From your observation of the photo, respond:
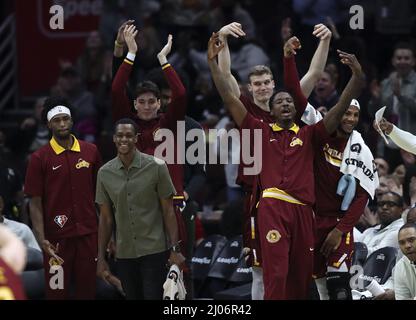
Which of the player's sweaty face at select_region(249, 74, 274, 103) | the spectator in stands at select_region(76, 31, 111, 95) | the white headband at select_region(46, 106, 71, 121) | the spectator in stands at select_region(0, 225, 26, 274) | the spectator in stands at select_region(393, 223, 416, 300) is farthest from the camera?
the spectator in stands at select_region(76, 31, 111, 95)

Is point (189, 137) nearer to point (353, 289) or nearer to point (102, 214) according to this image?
point (102, 214)

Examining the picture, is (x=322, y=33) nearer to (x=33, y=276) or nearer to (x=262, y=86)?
(x=262, y=86)

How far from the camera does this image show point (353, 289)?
11.9 meters

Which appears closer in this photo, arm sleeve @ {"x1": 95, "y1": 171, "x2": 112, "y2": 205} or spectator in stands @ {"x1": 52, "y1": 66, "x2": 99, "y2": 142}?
arm sleeve @ {"x1": 95, "y1": 171, "x2": 112, "y2": 205}

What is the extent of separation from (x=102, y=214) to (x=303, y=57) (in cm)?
553

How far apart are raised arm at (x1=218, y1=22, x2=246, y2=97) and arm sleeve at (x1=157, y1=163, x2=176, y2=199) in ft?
2.89

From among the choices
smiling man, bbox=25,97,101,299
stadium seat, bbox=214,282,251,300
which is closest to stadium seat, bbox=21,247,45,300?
smiling man, bbox=25,97,101,299

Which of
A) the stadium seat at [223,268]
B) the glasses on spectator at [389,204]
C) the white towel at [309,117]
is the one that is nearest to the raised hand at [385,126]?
the white towel at [309,117]

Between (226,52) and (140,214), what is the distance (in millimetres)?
1604

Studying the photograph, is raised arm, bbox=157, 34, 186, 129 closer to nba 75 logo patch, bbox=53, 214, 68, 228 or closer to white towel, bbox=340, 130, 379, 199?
nba 75 logo patch, bbox=53, 214, 68, 228

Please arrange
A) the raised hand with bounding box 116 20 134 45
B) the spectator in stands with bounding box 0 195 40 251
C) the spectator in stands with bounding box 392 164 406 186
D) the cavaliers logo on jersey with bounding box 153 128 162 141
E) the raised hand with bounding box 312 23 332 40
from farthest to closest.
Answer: the spectator in stands with bounding box 392 164 406 186 < the spectator in stands with bounding box 0 195 40 251 < the raised hand with bounding box 116 20 134 45 < the cavaliers logo on jersey with bounding box 153 128 162 141 < the raised hand with bounding box 312 23 332 40

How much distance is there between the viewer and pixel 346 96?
10570 mm

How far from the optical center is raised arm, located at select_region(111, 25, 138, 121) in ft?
38.0
